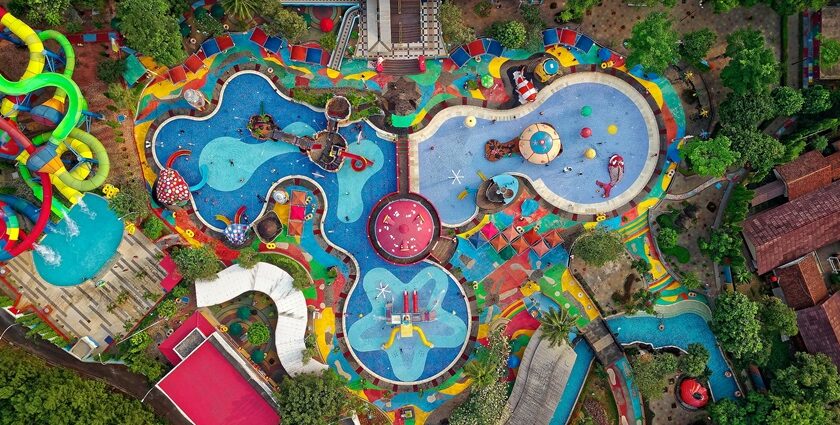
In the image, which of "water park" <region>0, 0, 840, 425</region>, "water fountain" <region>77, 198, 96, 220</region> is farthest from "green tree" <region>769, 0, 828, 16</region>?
"water fountain" <region>77, 198, 96, 220</region>

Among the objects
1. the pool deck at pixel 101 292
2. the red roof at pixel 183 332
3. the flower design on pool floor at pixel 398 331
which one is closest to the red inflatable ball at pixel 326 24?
the flower design on pool floor at pixel 398 331

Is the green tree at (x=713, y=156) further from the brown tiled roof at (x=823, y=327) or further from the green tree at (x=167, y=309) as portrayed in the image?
the green tree at (x=167, y=309)

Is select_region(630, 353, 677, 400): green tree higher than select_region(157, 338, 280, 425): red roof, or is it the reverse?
select_region(157, 338, 280, 425): red roof

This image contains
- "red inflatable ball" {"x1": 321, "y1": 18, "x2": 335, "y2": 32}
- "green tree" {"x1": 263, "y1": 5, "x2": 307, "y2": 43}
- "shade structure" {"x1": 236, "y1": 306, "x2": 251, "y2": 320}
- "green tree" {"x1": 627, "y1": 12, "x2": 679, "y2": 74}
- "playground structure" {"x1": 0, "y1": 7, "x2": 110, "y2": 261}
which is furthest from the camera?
"red inflatable ball" {"x1": 321, "y1": 18, "x2": 335, "y2": 32}

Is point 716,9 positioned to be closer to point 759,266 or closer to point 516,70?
point 516,70

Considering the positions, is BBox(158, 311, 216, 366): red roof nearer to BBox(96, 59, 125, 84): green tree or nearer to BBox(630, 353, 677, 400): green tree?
BBox(96, 59, 125, 84): green tree

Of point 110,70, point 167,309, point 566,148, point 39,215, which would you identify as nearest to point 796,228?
point 566,148

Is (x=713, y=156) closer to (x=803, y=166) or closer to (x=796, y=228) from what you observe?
(x=803, y=166)
